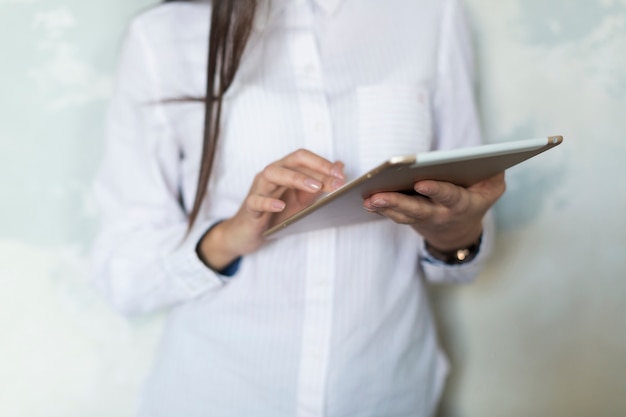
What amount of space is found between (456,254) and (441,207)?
0.78 feet

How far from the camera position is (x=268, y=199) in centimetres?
73

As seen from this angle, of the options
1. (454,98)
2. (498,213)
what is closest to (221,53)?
(454,98)

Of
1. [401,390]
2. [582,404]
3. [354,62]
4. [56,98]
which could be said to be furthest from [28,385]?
[582,404]

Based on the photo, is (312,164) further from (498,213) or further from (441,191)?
(498,213)

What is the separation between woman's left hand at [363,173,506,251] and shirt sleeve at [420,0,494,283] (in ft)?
0.33

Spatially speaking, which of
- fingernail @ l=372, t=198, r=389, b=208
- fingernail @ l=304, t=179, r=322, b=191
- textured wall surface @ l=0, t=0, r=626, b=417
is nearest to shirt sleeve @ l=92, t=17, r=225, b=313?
textured wall surface @ l=0, t=0, r=626, b=417

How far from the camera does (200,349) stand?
90 centimetres

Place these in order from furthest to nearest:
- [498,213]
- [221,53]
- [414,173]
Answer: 1. [498,213]
2. [221,53]
3. [414,173]

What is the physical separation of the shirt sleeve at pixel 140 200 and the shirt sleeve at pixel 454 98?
345 mm

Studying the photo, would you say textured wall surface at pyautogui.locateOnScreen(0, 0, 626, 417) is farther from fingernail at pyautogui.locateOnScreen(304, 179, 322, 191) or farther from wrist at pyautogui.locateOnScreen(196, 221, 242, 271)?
fingernail at pyautogui.locateOnScreen(304, 179, 322, 191)

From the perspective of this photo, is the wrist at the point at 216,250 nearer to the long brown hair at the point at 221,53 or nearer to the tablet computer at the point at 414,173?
the long brown hair at the point at 221,53

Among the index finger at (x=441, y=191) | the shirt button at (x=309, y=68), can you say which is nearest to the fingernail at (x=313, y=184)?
the index finger at (x=441, y=191)

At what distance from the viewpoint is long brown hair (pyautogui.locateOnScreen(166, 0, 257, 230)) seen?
852 mm

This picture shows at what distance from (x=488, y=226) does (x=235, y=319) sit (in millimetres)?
374
